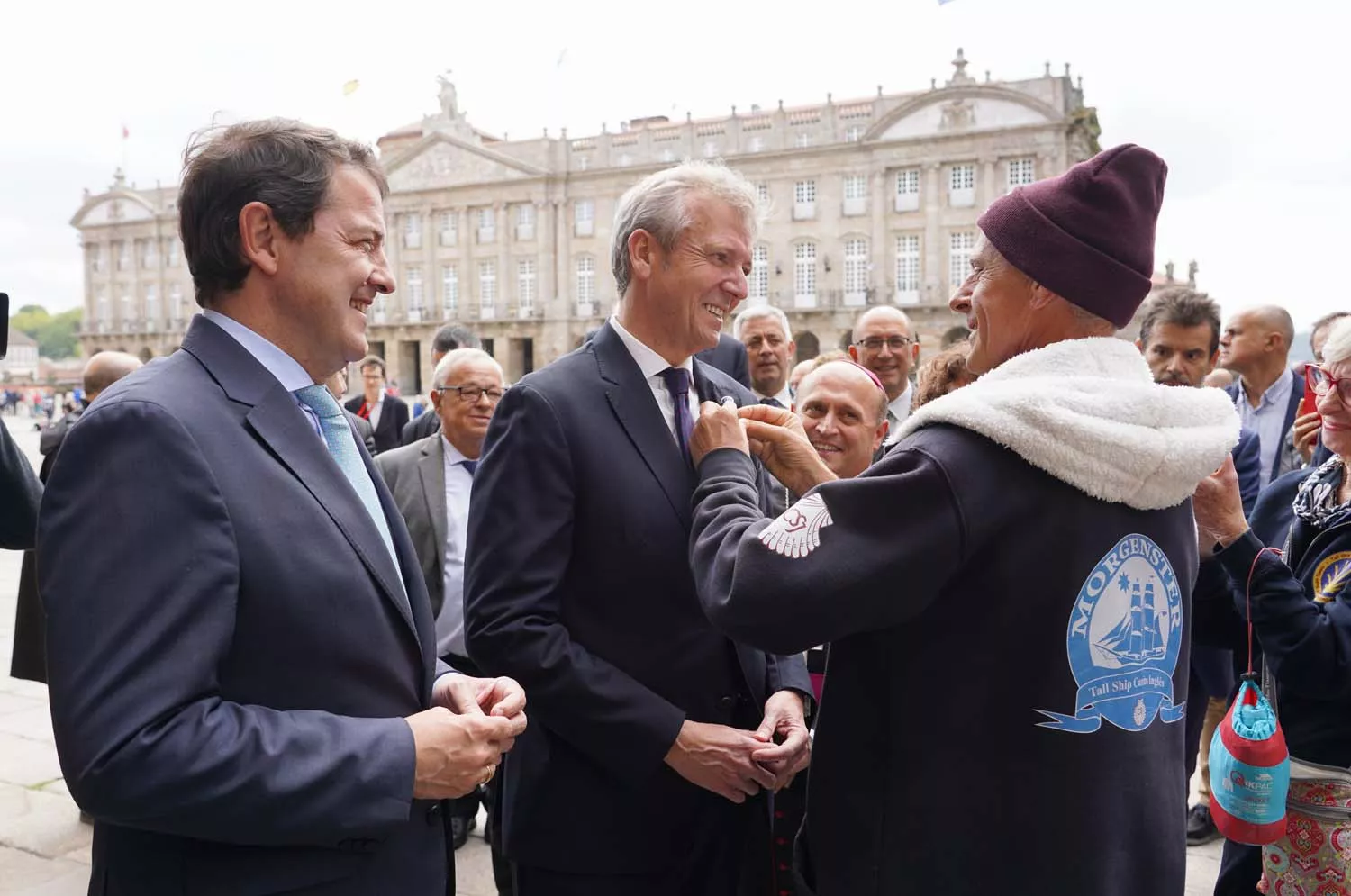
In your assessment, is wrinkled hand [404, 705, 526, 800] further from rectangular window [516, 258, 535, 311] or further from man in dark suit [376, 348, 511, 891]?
rectangular window [516, 258, 535, 311]

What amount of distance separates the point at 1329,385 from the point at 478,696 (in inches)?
96.7

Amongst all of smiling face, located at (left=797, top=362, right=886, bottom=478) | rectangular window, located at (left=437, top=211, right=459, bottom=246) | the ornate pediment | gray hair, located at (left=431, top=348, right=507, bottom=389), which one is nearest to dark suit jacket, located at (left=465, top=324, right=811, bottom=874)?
smiling face, located at (left=797, top=362, right=886, bottom=478)

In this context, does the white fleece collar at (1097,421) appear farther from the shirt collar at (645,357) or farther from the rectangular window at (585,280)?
the rectangular window at (585,280)

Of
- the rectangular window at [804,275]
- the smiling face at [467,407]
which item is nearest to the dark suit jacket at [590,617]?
the smiling face at [467,407]

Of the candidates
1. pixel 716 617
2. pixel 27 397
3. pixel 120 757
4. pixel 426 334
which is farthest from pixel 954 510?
pixel 27 397

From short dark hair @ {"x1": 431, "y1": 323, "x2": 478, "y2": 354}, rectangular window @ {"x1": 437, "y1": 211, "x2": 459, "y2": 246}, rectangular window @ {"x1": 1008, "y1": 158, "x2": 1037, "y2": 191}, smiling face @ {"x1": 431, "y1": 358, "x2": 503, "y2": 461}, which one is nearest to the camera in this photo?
smiling face @ {"x1": 431, "y1": 358, "x2": 503, "y2": 461}

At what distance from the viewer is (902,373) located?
5938mm

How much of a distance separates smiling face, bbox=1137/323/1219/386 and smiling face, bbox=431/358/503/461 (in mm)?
3119

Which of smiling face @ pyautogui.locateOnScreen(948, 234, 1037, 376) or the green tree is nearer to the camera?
smiling face @ pyautogui.locateOnScreen(948, 234, 1037, 376)

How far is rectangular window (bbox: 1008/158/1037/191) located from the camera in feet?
129

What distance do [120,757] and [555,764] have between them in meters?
1.13

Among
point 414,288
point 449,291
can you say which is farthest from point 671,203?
point 414,288

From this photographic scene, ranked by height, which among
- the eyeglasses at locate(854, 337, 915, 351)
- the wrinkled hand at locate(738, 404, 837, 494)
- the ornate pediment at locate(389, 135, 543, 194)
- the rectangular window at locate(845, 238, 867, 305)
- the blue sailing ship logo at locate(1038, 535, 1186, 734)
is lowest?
the blue sailing ship logo at locate(1038, 535, 1186, 734)

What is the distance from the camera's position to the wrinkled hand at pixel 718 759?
2148 millimetres
